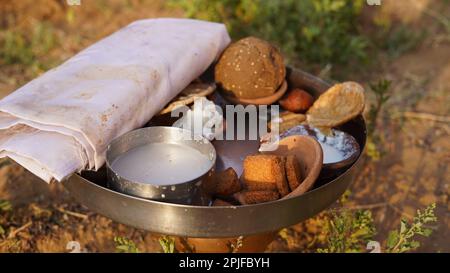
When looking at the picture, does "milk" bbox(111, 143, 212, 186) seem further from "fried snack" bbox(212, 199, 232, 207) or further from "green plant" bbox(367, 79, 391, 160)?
"green plant" bbox(367, 79, 391, 160)

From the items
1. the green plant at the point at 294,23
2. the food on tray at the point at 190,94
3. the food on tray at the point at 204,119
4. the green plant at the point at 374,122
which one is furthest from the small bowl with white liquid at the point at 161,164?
the green plant at the point at 294,23

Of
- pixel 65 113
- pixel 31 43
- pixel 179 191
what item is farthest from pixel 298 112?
pixel 31 43

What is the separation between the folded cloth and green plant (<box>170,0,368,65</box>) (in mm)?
1473

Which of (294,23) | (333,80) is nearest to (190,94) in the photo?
(333,80)

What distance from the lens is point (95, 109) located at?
2131mm

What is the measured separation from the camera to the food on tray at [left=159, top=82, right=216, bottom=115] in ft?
8.13

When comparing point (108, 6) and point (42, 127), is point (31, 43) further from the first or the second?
point (42, 127)

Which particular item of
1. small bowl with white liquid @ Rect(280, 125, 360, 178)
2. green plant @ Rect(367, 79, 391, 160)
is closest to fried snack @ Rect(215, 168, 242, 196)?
small bowl with white liquid @ Rect(280, 125, 360, 178)

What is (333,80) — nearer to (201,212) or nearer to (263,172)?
(263,172)

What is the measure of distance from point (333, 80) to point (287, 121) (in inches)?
62.9

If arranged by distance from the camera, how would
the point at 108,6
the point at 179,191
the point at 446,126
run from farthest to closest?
the point at 108,6 < the point at 446,126 < the point at 179,191

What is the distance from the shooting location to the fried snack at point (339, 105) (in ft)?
8.55

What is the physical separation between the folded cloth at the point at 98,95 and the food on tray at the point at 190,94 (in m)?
0.04
